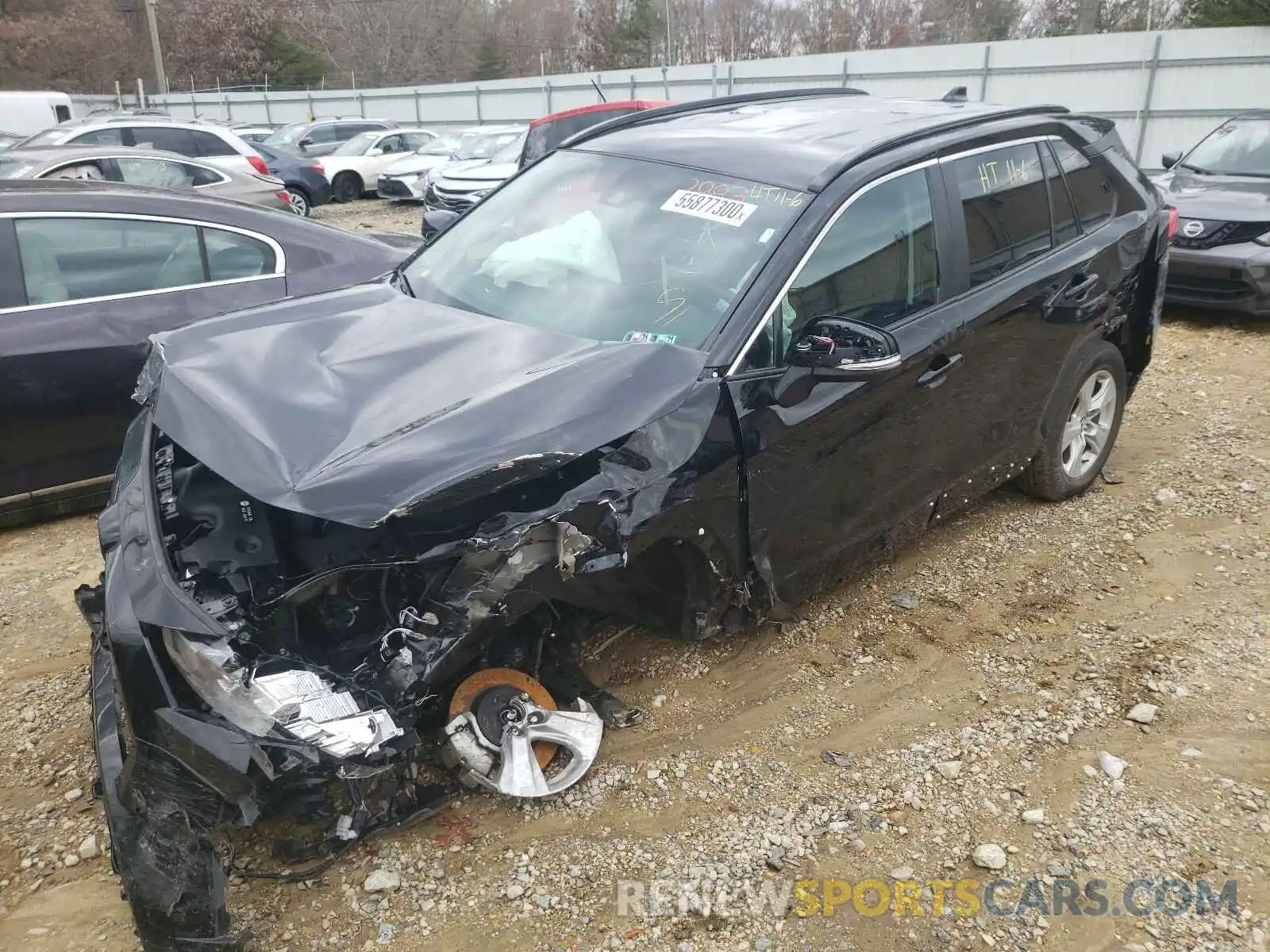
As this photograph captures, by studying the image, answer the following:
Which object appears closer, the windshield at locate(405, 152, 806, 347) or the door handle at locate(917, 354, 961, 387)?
the windshield at locate(405, 152, 806, 347)

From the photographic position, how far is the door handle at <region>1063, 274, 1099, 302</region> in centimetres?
429

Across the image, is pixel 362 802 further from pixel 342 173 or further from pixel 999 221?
pixel 342 173

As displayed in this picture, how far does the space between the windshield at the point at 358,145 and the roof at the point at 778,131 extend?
17196mm

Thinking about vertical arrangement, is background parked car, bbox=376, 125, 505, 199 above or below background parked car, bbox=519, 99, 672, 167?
below

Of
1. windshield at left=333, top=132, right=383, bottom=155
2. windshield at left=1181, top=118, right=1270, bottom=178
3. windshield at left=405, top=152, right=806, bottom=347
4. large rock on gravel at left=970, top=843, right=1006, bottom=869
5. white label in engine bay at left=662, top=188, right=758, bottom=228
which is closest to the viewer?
large rock on gravel at left=970, top=843, right=1006, bottom=869

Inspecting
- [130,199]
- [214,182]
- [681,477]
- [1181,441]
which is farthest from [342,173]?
[681,477]

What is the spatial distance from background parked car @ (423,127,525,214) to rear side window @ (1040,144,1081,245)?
10.2 meters

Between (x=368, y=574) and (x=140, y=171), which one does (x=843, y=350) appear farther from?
(x=140, y=171)

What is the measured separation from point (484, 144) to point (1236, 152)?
11.6 metres

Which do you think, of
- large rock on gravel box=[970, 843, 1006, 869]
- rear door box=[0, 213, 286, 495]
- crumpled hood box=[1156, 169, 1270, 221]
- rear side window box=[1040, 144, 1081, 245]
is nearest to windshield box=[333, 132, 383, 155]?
crumpled hood box=[1156, 169, 1270, 221]

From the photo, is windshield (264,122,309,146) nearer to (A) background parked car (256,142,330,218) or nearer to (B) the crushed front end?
(A) background parked car (256,142,330,218)

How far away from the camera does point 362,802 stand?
261cm

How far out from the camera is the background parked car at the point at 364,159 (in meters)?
19.6

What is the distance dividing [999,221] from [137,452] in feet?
11.1
